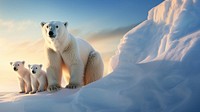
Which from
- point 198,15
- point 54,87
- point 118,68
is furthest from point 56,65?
point 198,15

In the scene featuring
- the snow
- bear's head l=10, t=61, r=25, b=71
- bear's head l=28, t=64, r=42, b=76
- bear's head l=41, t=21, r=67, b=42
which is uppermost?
bear's head l=41, t=21, r=67, b=42

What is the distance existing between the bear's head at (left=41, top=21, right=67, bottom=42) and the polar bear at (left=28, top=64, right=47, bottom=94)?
1.21m

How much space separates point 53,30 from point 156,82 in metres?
3.09

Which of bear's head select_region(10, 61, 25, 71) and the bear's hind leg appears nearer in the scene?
the bear's hind leg

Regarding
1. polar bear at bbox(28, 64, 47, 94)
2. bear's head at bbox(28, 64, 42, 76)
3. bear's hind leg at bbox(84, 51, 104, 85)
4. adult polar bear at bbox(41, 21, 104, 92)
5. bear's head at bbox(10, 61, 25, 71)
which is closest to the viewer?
adult polar bear at bbox(41, 21, 104, 92)

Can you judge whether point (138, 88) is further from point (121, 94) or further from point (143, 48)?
point (143, 48)

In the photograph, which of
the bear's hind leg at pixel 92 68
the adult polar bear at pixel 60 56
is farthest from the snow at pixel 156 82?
the bear's hind leg at pixel 92 68

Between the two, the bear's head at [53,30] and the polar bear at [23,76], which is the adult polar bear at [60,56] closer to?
the bear's head at [53,30]

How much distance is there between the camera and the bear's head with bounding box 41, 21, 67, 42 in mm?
8398

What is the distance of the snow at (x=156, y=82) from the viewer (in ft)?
21.1

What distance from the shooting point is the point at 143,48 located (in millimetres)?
8078

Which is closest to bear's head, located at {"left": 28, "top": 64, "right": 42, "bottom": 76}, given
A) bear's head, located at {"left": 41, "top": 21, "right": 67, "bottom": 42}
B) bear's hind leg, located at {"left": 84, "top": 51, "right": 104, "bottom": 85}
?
bear's head, located at {"left": 41, "top": 21, "right": 67, "bottom": 42}

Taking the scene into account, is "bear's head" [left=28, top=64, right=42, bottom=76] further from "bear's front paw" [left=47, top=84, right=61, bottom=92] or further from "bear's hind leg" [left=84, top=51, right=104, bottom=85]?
"bear's hind leg" [left=84, top=51, right=104, bottom=85]

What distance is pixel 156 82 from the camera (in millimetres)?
6746
